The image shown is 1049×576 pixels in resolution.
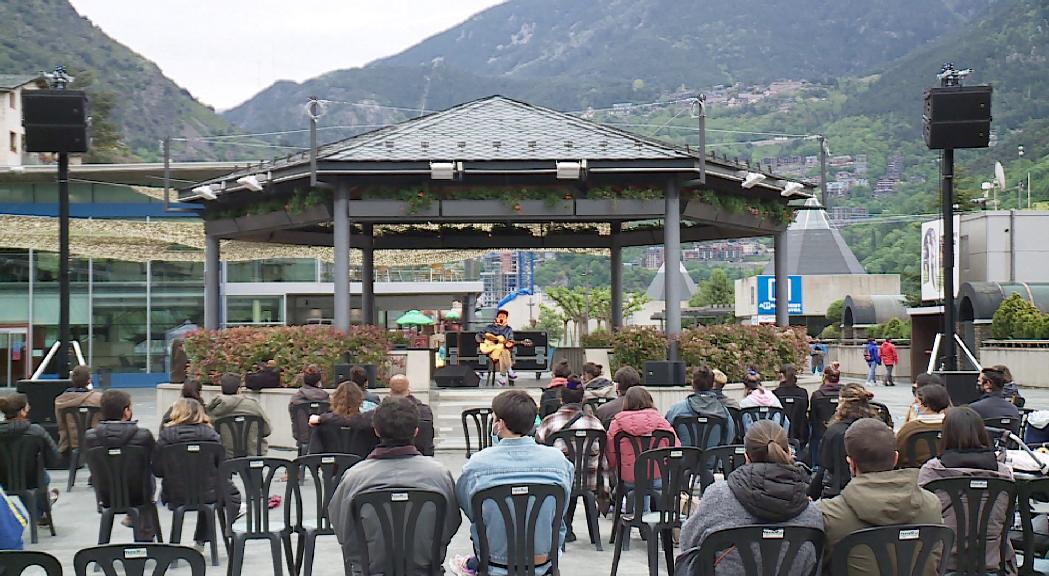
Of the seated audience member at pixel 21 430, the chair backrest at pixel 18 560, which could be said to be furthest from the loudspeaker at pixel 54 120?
the chair backrest at pixel 18 560

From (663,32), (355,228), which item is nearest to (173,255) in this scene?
(355,228)

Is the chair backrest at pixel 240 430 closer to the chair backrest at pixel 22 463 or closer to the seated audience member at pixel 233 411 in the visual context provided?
the seated audience member at pixel 233 411

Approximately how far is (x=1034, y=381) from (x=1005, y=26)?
4065 inches

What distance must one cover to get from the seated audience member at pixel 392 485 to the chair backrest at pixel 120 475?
2.79m

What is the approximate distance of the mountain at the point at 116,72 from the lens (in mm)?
85938

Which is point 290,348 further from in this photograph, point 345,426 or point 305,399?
point 345,426

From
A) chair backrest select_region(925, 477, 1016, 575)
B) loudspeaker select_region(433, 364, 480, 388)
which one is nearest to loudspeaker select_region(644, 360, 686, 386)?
loudspeaker select_region(433, 364, 480, 388)

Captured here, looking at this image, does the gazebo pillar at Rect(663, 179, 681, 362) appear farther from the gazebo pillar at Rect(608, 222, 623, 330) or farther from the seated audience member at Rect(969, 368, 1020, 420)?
the seated audience member at Rect(969, 368, 1020, 420)

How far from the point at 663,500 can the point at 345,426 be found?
2555 mm

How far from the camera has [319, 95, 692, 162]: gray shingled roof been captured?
15.5 metres

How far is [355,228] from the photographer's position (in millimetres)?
20766

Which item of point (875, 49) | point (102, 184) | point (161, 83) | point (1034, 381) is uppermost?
point (875, 49)

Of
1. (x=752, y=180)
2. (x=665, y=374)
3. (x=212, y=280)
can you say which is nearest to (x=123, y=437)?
(x=665, y=374)

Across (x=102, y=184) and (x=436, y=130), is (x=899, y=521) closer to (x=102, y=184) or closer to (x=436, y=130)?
(x=436, y=130)
